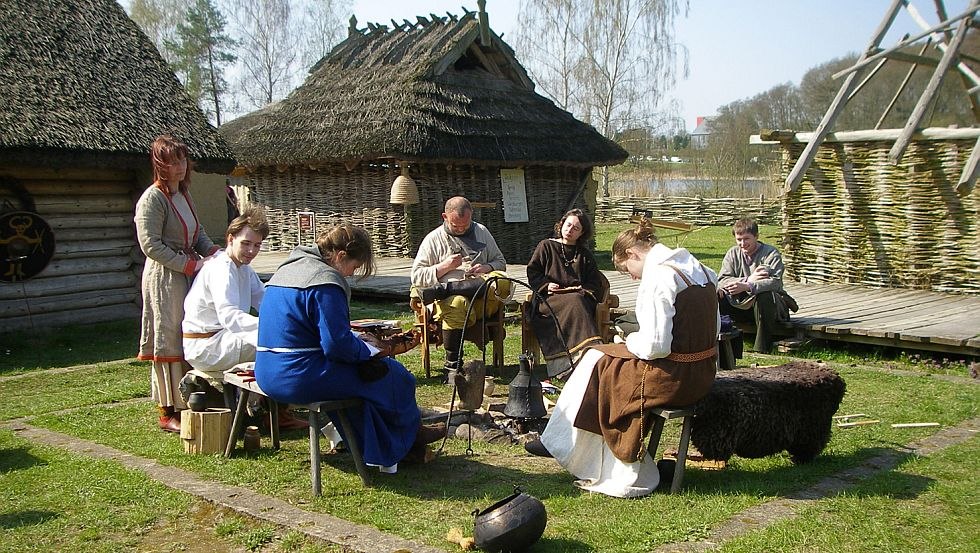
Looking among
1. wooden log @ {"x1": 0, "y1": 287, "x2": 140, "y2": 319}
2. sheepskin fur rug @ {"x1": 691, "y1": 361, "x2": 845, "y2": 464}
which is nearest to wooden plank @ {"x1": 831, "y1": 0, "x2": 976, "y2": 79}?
sheepskin fur rug @ {"x1": 691, "y1": 361, "x2": 845, "y2": 464}

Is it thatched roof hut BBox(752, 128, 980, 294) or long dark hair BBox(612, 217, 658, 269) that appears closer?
long dark hair BBox(612, 217, 658, 269)

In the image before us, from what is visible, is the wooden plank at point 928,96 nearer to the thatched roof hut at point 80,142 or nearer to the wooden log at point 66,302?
the thatched roof hut at point 80,142

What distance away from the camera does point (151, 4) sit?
3625cm

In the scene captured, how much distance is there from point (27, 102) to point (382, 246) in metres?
7.39

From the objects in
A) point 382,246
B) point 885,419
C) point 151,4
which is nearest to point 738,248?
point 885,419

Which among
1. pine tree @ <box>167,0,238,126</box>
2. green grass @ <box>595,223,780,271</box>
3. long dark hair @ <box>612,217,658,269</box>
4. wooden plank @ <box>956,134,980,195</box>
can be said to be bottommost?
green grass @ <box>595,223,780,271</box>

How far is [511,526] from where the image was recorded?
3455 mm

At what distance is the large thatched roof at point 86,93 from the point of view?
8648mm

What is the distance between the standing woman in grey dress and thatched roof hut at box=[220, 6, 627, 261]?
881cm

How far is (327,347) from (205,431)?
1295 millimetres

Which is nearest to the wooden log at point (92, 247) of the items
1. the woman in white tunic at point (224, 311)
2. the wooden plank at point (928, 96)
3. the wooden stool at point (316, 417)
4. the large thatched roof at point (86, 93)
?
the large thatched roof at point (86, 93)

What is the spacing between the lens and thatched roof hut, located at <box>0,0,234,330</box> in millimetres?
8812

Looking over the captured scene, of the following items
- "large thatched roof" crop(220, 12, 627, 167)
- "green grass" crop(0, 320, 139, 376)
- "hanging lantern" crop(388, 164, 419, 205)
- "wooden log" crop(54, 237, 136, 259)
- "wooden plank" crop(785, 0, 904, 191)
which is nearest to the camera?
"green grass" crop(0, 320, 139, 376)

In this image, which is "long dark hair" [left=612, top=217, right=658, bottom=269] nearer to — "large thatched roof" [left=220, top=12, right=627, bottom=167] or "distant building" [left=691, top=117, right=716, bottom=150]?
"large thatched roof" [left=220, top=12, right=627, bottom=167]
